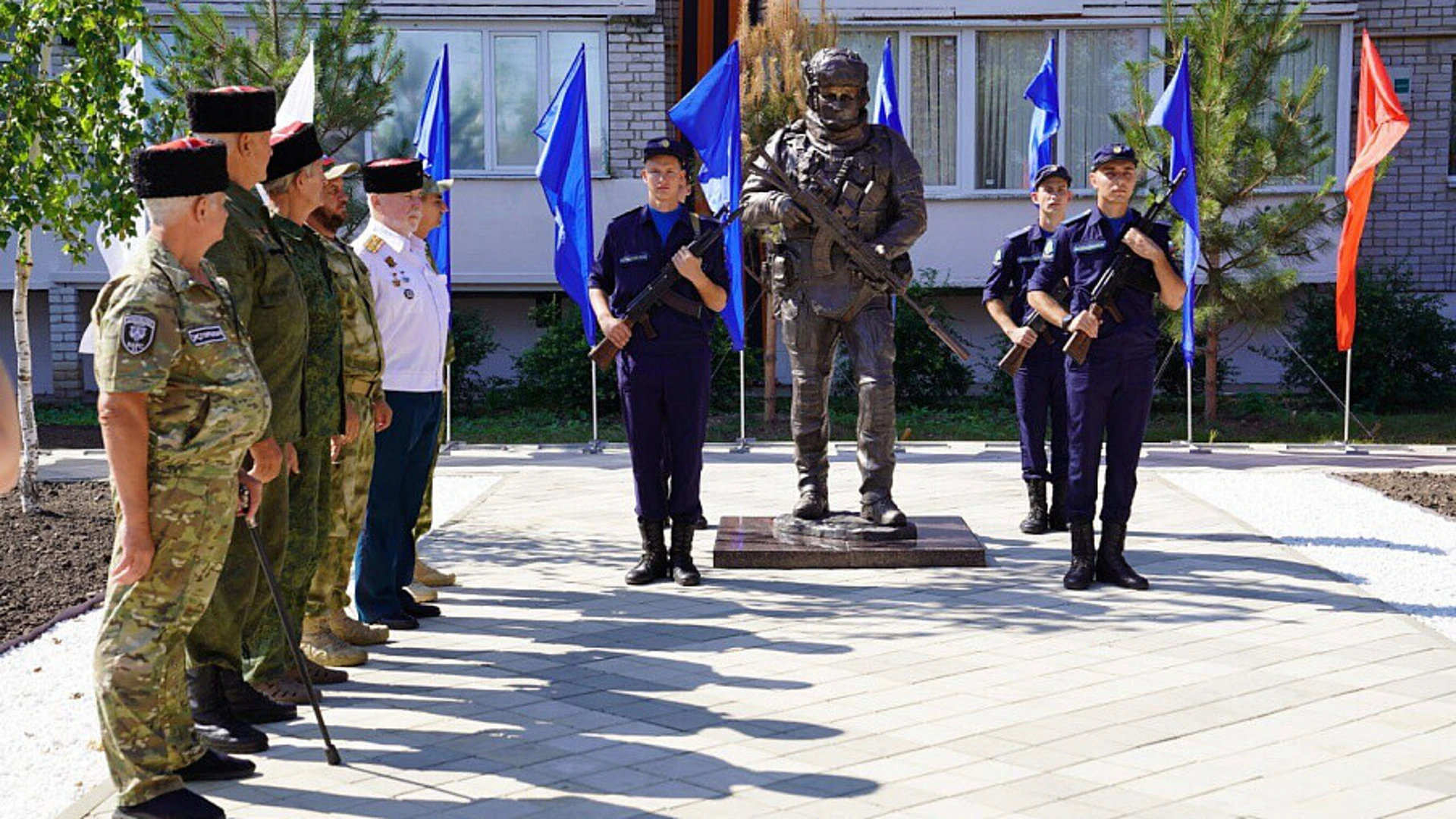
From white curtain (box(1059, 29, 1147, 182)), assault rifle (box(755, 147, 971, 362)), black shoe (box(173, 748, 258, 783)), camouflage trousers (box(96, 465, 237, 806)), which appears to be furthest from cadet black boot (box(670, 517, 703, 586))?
white curtain (box(1059, 29, 1147, 182))

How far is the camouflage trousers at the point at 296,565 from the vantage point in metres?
6.08

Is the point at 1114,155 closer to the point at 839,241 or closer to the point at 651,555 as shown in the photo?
the point at 839,241

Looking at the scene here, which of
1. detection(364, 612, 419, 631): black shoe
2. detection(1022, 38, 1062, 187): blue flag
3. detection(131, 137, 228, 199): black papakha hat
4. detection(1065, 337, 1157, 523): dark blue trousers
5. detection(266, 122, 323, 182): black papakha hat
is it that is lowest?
detection(364, 612, 419, 631): black shoe

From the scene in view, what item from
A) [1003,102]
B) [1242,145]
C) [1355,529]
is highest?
[1003,102]

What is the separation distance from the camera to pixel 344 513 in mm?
6859

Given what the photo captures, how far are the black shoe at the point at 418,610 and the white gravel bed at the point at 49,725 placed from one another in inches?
54.7

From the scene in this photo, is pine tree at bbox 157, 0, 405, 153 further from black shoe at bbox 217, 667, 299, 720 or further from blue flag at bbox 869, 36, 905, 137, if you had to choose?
black shoe at bbox 217, 667, 299, 720

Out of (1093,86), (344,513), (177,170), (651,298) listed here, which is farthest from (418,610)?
(1093,86)

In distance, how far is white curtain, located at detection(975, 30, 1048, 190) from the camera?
1970 cm

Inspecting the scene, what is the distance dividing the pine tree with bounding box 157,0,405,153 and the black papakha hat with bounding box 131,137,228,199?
10.3 m

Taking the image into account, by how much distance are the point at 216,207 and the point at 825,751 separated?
261 cm

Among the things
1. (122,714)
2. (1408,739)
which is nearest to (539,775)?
(122,714)

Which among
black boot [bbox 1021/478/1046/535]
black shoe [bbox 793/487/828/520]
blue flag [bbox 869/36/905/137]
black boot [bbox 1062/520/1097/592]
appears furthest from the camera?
blue flag [bbox 869/36/905/137]

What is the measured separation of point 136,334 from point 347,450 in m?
2.33
